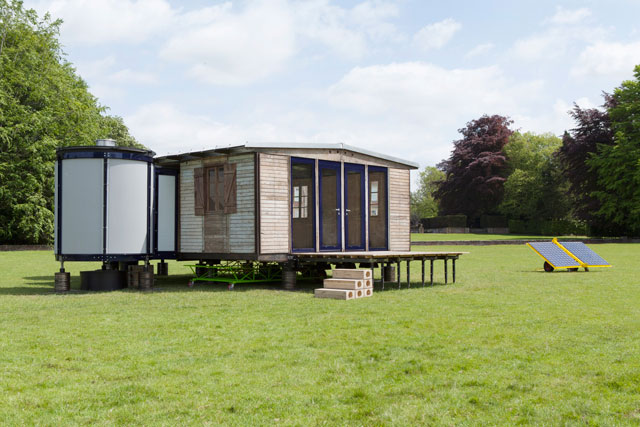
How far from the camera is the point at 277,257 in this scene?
13.3 m

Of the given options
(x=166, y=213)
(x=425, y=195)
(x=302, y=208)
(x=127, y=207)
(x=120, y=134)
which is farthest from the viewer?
(x=425, y=195)

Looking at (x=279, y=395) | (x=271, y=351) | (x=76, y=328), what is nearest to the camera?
(x=279, y=395)

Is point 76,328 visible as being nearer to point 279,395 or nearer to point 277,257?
point 279,395

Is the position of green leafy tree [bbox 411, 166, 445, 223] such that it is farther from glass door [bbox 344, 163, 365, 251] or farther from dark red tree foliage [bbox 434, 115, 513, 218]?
glass door [bbox 344, 163, 365, 251]

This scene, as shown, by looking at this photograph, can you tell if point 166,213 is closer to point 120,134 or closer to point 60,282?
point 60,282

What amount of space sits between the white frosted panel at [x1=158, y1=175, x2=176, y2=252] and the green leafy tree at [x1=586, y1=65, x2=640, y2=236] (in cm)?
3581

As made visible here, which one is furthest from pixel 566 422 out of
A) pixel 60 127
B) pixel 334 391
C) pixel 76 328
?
pixel 60 127

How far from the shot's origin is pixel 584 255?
58.6 feet

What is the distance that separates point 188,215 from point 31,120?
22.6 metres

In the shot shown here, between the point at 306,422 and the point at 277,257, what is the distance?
30.2 ft

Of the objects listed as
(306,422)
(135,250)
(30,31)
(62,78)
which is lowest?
(306,422)

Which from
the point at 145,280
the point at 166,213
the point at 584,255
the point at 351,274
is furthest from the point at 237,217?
the point at 584,255

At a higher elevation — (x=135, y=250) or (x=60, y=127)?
(x=60, y=127)

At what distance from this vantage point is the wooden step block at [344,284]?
1112cm
